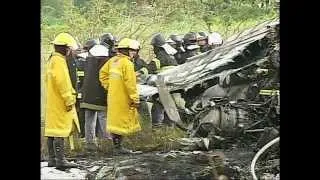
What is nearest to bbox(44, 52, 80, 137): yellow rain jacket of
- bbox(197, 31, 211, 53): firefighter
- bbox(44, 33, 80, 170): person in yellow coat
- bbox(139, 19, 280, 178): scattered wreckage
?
bbox(44, 33, 80, 170): person in yellow coat

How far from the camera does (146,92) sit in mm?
3430

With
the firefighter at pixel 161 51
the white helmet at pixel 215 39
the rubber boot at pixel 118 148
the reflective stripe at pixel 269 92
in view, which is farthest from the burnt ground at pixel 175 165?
the white helmet at pixel 215 39

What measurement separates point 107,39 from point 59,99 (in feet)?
1.55

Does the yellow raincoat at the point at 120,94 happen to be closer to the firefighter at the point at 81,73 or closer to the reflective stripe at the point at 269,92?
the firefighter at the point at 81,73

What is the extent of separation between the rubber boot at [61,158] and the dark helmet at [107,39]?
0.65 m

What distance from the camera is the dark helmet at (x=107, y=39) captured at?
340 centimetres

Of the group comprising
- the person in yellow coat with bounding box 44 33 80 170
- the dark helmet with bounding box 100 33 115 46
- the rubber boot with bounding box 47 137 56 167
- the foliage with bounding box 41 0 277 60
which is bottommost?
the rubber boot with bounding box 47 137 56 167

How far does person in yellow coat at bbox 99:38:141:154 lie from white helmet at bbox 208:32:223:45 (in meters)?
0.48

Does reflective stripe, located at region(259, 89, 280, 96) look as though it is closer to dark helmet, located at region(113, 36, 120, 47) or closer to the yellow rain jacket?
dark helmet, located at region(113, 36, 120, 47)

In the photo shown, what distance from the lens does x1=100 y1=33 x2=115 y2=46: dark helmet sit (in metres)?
3.40

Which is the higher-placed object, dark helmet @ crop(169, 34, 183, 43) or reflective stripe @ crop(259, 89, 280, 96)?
dark helmet @ crop(169, 34, 183, 43)

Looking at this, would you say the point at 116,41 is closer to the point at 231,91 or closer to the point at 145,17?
the point at 145,17

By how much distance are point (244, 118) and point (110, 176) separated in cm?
91
